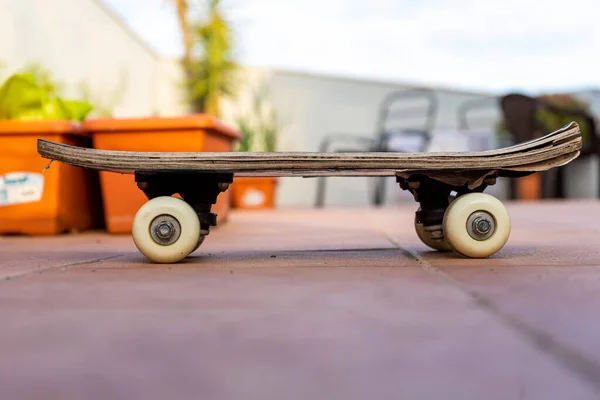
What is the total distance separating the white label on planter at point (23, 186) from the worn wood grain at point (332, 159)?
1091mm

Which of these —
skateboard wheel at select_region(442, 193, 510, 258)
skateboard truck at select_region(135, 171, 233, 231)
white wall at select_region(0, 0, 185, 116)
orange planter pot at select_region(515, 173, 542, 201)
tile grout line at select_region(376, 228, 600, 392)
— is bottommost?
orange planter pot at select_region(515, 173, 542, 201)

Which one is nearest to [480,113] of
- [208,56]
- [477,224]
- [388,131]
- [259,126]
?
[388,131]

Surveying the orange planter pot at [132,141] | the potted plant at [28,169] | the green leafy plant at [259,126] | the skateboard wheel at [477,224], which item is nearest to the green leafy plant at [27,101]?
the potted plant at [28,169]

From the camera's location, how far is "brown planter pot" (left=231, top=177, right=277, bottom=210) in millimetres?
4848

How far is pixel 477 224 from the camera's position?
49.4 inches

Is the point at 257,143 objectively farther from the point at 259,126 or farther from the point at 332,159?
the point at 332,159

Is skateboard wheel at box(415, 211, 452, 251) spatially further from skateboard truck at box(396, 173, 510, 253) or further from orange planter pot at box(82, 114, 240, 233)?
orange planter pot at box(82, 114, 240, 233)

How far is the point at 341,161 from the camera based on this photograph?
1229 mm

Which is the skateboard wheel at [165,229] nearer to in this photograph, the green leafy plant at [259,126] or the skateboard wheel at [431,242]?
the skateboard wheel at [431,242]

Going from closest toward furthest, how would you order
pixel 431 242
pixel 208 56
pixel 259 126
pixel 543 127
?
1. pixel 431 242
2. pixel 208 56
3. pixel 259 126
4. pixel 543 127

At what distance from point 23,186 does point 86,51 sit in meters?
1.85

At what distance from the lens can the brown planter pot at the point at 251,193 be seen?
4.85m

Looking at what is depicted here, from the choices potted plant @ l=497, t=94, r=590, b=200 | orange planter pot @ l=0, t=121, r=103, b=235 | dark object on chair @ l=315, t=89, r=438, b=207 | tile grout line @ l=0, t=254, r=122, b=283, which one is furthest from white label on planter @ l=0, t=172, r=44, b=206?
potted plant @ l=497, t=94, r=590, b=200

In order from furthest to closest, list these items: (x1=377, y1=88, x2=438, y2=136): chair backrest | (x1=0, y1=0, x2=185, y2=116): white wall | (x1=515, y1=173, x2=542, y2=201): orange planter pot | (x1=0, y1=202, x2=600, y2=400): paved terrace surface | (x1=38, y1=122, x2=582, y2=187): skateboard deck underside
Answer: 1. (x1=515, y1=173, x2=542, y2=201): orange planter pot
2. (x1=377, y1=88, x2=438, y2=136): chair backrest
3. (x1=0, y1=0, x2=185, y2=116): white wall
4. (x1=38, y1=122, x2=582, y2=187): skateboard deck underside
5. (x1=0, y1=202, x2=600, y2=400): paved terrace surface
